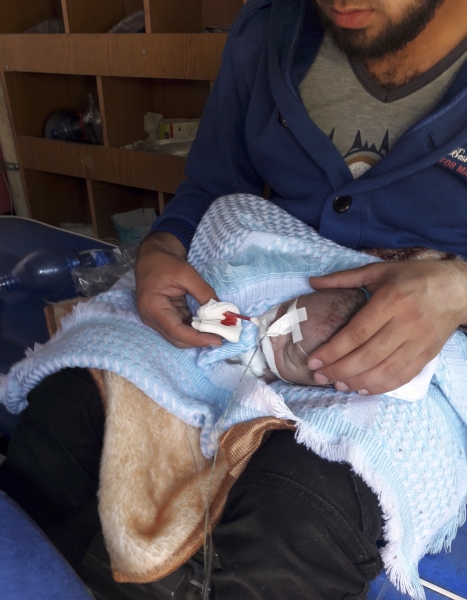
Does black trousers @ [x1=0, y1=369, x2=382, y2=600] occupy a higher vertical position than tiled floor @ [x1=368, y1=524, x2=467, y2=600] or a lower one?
higher

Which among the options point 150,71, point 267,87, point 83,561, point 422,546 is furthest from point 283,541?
point 150,71

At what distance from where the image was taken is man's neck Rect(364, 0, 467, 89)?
2.83 ft

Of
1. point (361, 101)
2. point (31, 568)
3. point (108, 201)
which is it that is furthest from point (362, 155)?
point (108, 201)

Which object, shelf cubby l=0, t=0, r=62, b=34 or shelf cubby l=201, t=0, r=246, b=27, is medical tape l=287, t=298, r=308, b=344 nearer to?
shelf cubby l=201, t=0, r=246, b=27

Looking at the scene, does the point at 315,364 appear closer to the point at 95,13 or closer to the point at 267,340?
the point at 267,340

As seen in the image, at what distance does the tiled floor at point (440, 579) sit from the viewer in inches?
29.5

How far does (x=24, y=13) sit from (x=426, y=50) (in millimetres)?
2148

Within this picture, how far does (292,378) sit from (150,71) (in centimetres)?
145

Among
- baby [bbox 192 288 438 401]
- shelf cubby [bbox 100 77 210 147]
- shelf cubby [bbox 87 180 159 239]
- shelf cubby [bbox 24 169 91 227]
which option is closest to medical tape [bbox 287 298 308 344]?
baby [bbox 192 288 438 401]

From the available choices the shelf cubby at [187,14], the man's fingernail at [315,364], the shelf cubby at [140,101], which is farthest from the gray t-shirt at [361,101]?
the shelf cubby at [140,101]

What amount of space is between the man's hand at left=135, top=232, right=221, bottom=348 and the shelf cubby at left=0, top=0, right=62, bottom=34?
1.95 metres

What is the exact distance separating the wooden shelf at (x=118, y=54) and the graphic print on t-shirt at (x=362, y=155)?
89cm

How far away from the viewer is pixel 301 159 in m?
1.02

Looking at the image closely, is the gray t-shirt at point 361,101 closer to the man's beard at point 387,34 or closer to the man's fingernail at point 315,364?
the man's beard at point 387,34
